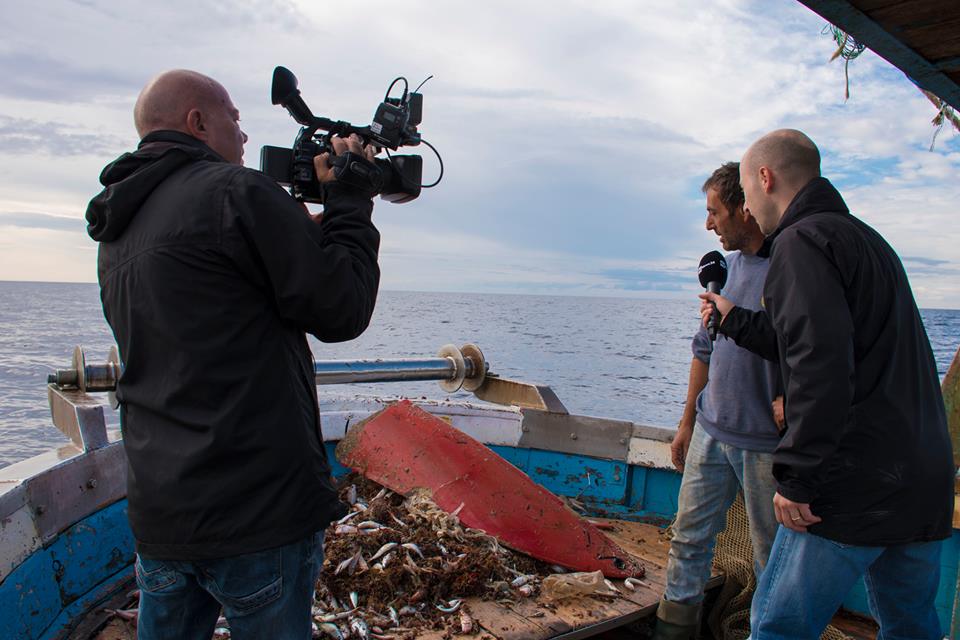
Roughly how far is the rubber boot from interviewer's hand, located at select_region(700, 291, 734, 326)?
1.40m

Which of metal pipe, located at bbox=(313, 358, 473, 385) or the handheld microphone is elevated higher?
the handheld microphone

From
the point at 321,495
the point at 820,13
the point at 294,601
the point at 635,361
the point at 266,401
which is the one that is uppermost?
the point at 820,13

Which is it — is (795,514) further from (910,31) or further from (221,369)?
(221,369)

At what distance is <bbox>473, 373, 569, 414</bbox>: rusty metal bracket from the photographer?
5.71 metres

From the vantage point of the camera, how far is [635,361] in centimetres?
3503

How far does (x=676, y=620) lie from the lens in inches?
136

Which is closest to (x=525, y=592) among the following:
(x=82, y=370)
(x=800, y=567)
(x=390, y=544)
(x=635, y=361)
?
(x=390, y=544)

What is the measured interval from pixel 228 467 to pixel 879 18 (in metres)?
2.22

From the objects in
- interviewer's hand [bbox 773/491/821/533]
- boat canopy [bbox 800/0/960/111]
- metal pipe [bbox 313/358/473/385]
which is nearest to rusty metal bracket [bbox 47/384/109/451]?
metal pipe [bbox 313/358/473/385]

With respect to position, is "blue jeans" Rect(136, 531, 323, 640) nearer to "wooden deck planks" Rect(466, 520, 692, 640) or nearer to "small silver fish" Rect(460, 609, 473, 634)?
"small silver fish" Rect(460, 609, 473, 634)

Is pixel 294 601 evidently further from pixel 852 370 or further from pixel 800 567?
pixel 852 370

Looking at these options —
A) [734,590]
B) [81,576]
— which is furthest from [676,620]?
[81,576]

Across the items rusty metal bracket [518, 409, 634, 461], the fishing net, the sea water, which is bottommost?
the sea water

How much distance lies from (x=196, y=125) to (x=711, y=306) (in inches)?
87.1
